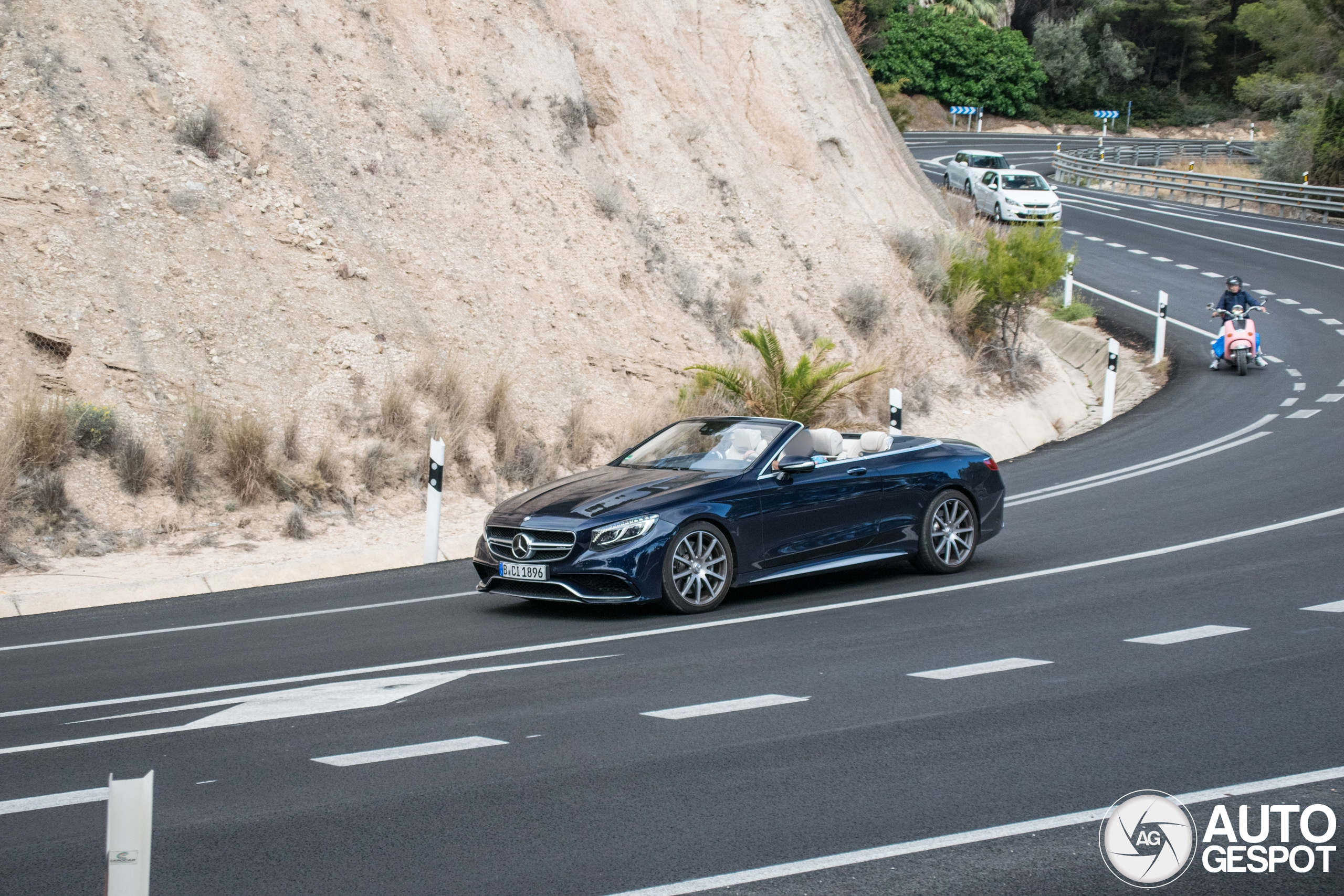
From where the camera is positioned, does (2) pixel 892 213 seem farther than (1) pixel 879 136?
No

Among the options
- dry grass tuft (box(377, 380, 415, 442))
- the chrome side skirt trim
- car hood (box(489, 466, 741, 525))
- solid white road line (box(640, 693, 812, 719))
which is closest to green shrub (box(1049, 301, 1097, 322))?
dry grass tuft (box(377, 380, 415, 442))

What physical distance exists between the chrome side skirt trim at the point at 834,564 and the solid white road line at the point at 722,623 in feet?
1.39

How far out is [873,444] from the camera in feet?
38.0

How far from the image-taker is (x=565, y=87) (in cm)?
2394

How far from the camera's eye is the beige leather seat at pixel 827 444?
11305 millimetres

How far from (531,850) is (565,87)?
2039 cm

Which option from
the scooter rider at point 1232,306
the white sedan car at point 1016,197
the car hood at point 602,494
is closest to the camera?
the car hood at point 602,494

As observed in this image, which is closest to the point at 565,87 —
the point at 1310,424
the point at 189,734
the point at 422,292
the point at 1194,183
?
the point at 422,292

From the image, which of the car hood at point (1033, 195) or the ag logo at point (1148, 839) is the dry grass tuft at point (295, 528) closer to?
the ag logo at point (1148, 839)

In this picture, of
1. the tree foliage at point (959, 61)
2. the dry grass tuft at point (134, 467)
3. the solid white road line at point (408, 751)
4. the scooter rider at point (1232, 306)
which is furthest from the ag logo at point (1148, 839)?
the tree foliage at point (959, 61)

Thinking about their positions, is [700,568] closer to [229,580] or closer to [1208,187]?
[229,580]

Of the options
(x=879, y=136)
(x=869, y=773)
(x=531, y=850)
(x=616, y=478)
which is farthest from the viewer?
(x=879, y=136)

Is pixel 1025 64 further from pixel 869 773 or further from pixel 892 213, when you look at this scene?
pixel 869 773

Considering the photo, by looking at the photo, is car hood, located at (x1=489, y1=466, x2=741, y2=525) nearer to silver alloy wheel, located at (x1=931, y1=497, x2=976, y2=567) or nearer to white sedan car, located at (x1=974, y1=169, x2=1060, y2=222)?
silver alloy wheel, located at (x1=931, y1=497, x2=976, y2=567)
